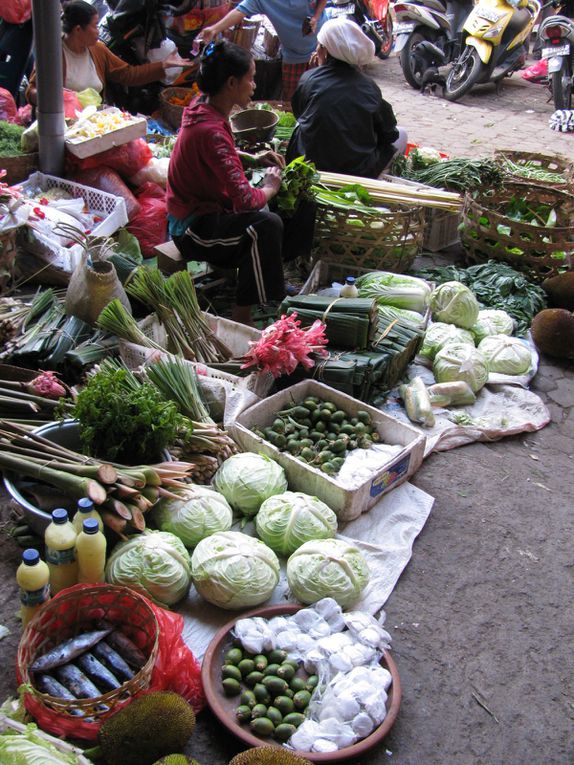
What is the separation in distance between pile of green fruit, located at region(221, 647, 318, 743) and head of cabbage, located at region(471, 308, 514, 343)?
2.84 meters

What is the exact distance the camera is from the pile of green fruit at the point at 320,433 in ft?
11.2

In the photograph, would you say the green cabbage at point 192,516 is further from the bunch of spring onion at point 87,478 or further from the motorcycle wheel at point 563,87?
the motorcycle wheel at point 563,87

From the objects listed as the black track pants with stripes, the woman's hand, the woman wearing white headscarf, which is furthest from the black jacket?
the black track pants with stripes

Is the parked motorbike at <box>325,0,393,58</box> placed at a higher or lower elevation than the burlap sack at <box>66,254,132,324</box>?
higher

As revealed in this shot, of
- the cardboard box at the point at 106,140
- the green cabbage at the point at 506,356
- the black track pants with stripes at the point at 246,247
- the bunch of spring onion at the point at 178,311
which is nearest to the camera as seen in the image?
the bunch of spring onion at the point at 178,311

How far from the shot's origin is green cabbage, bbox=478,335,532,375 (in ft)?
14.7

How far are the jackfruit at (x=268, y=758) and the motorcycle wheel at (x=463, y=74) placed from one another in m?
10.3

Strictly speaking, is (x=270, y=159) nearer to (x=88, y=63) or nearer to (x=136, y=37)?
(x=88, y=63)

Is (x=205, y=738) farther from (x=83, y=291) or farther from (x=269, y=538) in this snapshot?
(x=83, y=291)

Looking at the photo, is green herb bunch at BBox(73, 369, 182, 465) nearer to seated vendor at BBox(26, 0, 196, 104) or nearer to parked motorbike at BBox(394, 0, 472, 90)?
seated vendor at BBox(26, 0, 196, 104)

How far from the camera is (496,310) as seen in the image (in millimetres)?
→ 4926

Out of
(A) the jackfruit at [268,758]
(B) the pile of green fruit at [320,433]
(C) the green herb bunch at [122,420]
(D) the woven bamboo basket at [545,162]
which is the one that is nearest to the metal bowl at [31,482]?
(C) the green herb bunch at [122,420]

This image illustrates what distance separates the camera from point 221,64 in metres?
3.93

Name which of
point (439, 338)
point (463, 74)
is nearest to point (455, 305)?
point (439, 338)
